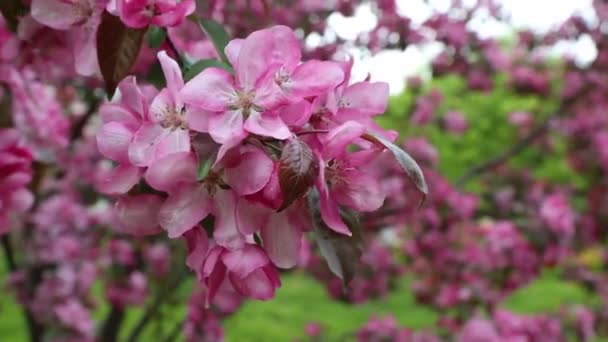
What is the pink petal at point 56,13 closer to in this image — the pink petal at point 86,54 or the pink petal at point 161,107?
the pink petal at point 86,54

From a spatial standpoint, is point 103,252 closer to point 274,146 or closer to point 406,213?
point 406,213

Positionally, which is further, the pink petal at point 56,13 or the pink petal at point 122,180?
the pink petal at point 56,13

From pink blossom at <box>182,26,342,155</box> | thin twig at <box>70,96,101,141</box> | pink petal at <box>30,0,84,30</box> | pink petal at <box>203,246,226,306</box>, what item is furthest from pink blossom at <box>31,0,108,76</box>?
thin twig at <box>70,96,101,141</box>

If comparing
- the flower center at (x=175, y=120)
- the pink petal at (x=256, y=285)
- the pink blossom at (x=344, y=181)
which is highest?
the flower center at (x=175, y=120)

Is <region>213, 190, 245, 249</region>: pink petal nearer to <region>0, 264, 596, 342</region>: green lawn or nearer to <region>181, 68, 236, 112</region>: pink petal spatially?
<region>181, 68, 236, 112</region>: pink petal

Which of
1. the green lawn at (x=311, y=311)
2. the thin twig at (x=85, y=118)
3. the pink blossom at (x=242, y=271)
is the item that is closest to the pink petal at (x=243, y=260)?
the pink blossom at (x=242, y=271)

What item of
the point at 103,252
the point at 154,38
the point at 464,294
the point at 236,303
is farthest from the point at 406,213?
the point at 154,38
